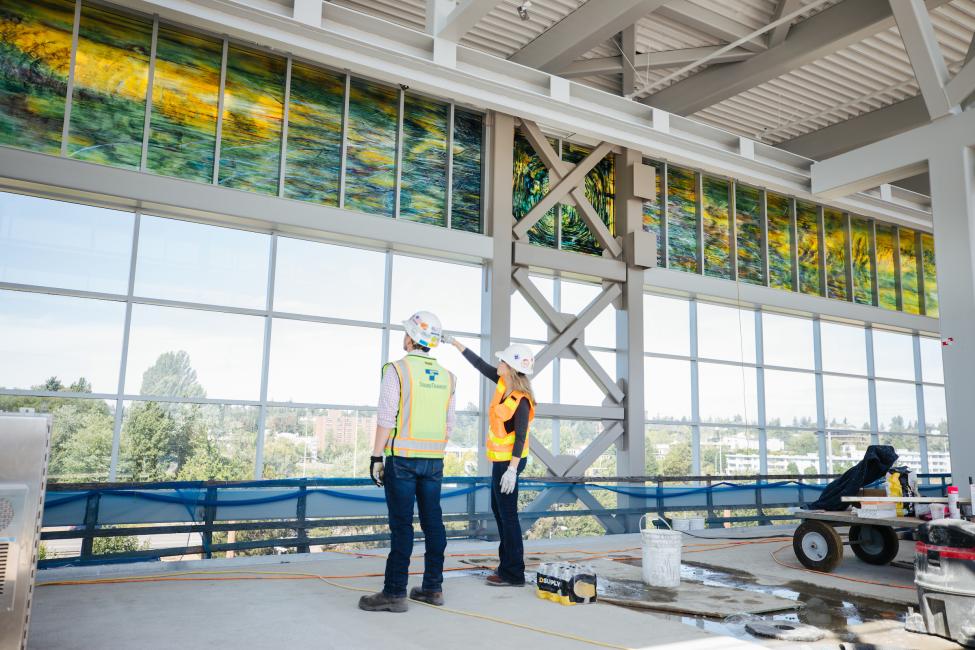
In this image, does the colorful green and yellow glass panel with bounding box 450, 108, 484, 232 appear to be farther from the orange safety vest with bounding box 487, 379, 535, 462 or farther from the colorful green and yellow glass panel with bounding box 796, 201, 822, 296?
the colorful green and yellow glass panel with bounding box 796, 201, 822, 296

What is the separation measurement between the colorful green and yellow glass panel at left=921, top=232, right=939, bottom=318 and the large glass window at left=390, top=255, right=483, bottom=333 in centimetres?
1292

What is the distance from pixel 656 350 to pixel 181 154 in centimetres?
927

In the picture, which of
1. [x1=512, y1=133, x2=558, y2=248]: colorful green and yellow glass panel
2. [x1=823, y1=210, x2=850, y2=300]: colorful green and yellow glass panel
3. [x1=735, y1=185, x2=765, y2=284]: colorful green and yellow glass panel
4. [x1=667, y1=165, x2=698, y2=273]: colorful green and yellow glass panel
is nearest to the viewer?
[x1=512, y1=133, x2=558, y2=248]: colorful green and yellow glass panel

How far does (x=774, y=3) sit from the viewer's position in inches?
447

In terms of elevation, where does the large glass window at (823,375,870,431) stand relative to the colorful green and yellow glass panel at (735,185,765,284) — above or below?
below

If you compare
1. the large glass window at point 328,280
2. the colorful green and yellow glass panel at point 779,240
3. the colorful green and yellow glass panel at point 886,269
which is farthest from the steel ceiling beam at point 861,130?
the large glass window at point 328,280

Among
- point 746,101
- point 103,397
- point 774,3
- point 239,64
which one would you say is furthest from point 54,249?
point 746,101

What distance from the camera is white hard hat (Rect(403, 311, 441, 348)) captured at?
591 centimetres

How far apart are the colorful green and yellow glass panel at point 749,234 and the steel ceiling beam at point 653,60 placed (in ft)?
13.7

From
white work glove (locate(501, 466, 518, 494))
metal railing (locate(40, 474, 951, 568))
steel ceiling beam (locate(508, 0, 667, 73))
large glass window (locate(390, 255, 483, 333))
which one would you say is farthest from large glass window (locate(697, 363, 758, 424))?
white work glove (locate(501, 466, 518, 494))

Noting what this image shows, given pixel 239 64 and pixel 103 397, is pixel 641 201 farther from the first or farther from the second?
pixel 103 397

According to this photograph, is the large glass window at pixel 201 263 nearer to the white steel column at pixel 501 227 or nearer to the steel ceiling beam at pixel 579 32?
the white steel column at pixel 501 227

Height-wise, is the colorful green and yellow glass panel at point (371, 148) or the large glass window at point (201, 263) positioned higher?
the colorful green and yellow glass panel at point (371, 148)

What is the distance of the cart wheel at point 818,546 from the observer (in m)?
7.70
